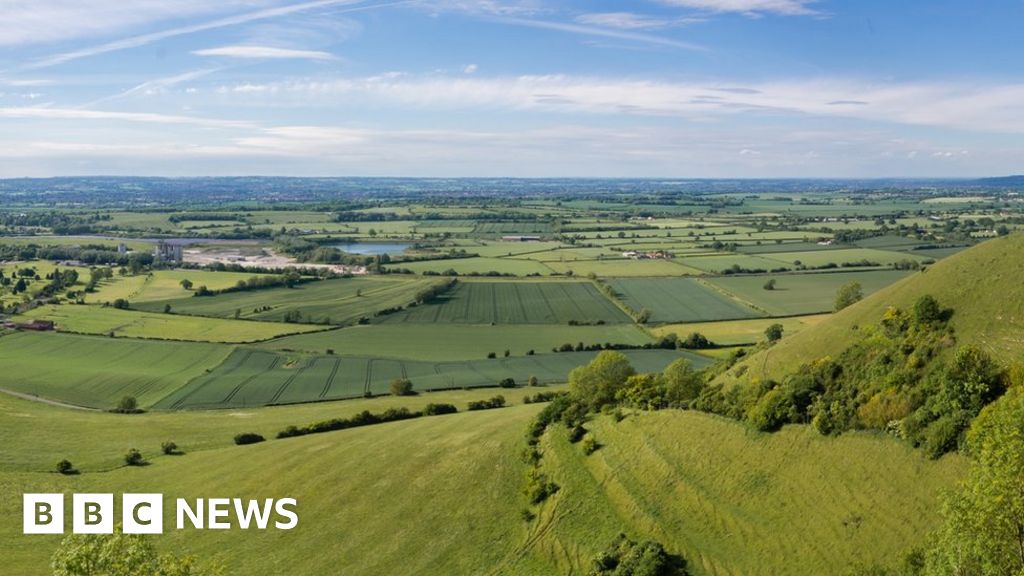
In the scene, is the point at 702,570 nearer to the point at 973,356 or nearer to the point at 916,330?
the point at 973,356

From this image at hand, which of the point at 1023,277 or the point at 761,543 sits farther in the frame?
the point at 1023,277

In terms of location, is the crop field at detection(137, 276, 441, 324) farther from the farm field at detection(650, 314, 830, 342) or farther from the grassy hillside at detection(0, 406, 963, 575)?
the grassy hillside at detection(0, 406, 963, 575)

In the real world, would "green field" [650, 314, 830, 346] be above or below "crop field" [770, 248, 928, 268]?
below

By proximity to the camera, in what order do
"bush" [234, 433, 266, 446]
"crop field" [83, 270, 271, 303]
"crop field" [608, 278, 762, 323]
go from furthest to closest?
"crop field" [83, 270, 271, 303], "crop field" [608, 278, 762, 323], "bush" [234, 433, 266, 446]

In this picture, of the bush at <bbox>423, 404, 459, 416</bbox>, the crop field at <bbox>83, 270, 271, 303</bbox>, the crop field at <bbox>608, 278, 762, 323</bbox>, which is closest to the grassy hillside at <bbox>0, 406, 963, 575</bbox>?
the bush at <bbox>423, 404, 459, 416</bbox>

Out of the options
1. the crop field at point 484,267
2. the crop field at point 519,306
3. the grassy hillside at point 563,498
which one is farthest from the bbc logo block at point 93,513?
the crop field at point 484,267

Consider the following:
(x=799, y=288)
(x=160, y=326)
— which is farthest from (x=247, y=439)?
(x=799, y=288)

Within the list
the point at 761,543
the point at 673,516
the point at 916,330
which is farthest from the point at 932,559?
the point at 916,330

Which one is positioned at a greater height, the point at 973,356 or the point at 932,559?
the point at 973,356
